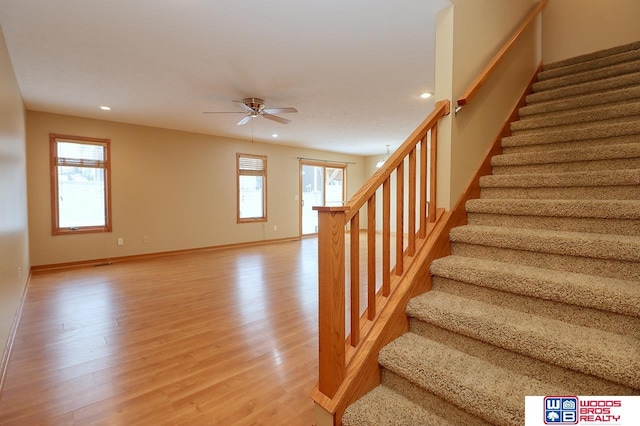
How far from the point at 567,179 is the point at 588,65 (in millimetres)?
1959

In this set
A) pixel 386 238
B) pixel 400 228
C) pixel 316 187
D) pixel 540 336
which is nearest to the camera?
pixel 540 336

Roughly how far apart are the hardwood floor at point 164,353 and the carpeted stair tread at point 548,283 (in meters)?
1.16

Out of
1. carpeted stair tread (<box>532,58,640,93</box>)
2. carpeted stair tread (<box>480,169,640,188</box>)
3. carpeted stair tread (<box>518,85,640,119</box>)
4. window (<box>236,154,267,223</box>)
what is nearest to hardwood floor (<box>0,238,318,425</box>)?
carpeted stair tread (<box>480,169,640,188</box>)

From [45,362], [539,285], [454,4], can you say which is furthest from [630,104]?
[45,362]

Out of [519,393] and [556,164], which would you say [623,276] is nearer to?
[519,393]

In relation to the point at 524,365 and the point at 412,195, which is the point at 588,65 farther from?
the point at 524,365

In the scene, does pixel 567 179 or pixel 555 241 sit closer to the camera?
pixel 555 241

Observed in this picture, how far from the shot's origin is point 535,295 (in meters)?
1.47

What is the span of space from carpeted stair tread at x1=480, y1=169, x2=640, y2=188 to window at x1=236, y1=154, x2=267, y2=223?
5.76 metres

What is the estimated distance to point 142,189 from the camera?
5.70 m

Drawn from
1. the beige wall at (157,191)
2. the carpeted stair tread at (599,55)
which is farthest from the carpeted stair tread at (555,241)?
the beige wall at (157,191)

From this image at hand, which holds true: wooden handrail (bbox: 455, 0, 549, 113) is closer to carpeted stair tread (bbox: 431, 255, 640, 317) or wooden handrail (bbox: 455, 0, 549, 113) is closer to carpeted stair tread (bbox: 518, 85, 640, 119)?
carpeted stair tread (bbox: 518, 85, 640, 119)

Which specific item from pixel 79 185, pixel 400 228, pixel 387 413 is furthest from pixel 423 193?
pixel 79 185

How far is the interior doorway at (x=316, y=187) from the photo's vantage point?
8.45m
